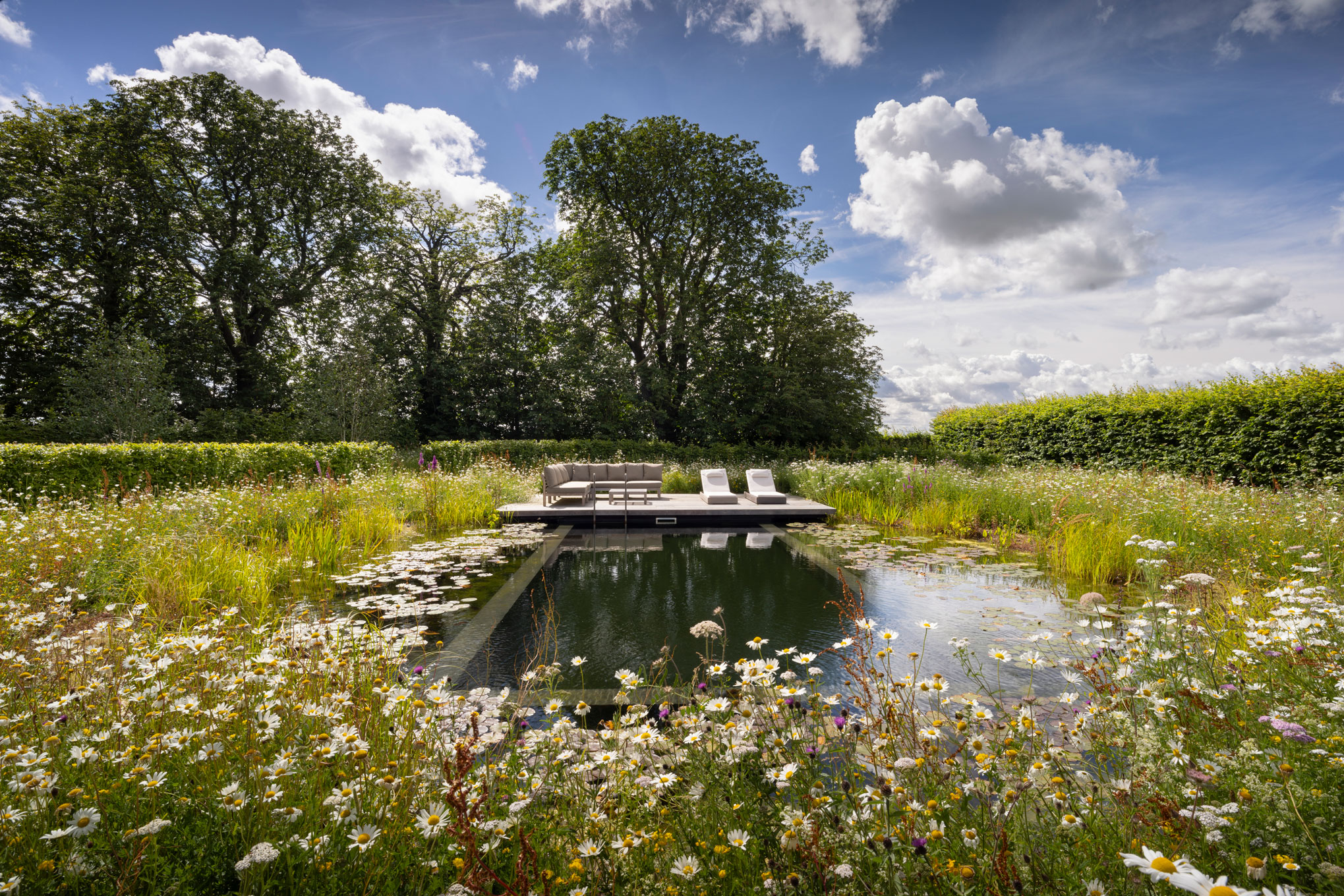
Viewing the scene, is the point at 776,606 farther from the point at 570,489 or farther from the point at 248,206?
Result: the point at 248,206

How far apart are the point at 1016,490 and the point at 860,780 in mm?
8696

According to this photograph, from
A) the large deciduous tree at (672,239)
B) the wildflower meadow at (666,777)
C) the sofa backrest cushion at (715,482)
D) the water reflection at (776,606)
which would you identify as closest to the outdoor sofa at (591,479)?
the sofa backrest cushion at (715,482)

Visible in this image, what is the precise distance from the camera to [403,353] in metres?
21.1

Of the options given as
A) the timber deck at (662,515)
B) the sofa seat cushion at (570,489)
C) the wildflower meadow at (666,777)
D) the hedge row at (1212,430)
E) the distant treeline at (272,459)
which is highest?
the hedge row at (1212,430)

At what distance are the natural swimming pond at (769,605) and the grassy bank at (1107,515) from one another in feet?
2.43

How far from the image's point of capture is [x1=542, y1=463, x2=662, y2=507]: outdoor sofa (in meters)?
11.2

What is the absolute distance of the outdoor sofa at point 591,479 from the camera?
1116 cm

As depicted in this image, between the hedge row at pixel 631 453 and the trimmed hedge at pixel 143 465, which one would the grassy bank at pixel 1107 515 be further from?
the trimmed hedge at pixel 143 465

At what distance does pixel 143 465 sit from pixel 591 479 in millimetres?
7107

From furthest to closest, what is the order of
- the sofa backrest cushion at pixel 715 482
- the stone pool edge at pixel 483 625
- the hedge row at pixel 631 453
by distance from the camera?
the hedge row at pixel 631 453, the sofa backrest cushion at pixel 715 482, the stone pool edge at pixel 483 625

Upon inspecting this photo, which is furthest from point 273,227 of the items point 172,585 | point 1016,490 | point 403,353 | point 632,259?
point 1016,490

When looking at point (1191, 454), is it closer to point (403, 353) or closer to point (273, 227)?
point (403, 353)

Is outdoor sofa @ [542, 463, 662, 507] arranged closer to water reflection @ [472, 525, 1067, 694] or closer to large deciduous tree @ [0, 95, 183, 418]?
water reflection @ [472, 525, 1067, 694]

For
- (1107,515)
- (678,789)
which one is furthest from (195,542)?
(1107,515)
